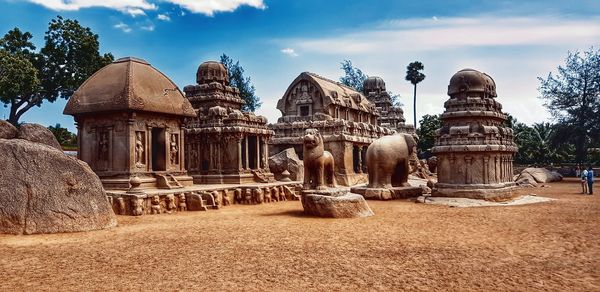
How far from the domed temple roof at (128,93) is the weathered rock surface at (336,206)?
7999 mm

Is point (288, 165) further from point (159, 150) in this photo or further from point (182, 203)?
point (182, 203)

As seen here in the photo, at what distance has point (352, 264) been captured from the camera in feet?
23.1

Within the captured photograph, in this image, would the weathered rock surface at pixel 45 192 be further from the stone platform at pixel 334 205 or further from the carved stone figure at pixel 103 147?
the carved stone figure at pixel 103 147

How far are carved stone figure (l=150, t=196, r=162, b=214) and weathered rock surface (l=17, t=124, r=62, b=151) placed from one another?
3572mm

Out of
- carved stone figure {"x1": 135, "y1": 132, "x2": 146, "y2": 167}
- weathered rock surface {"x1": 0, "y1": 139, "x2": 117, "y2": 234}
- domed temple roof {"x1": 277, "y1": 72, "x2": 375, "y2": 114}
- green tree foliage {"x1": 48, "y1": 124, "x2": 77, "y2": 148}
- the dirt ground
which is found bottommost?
the dirt ground

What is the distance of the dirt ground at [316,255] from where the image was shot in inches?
240

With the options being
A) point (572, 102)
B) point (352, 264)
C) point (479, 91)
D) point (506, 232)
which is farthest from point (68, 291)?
point (572, 102)

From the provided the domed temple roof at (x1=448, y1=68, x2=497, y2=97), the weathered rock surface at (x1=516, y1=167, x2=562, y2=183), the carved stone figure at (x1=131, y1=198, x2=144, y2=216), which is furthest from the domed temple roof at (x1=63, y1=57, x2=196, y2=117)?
the weathered rock surface at (x1=516, y1=167, x2=562, y2=183)

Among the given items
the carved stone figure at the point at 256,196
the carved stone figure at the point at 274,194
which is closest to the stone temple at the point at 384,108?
the carved stone figure at the point at 274,194

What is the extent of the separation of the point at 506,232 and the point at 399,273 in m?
4.98

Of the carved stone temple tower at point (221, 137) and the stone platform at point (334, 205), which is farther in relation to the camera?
the carved stone temple tower at point (221, 137)

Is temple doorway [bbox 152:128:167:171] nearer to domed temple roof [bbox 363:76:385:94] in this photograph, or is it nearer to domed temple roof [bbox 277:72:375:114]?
domed temple roof [bbox 277:72:375:114]

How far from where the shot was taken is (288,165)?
25750 millimetres

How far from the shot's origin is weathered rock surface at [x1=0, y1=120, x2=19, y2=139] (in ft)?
37.4
